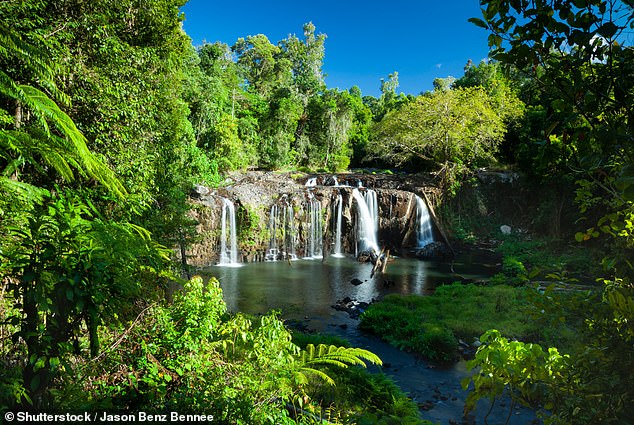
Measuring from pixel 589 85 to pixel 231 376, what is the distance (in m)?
3.28

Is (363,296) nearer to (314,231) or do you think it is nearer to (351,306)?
(351,306)

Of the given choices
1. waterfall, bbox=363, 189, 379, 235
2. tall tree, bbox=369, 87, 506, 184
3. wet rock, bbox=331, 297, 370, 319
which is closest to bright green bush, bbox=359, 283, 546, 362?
wet rock, bbox=331, 297, 370, 319

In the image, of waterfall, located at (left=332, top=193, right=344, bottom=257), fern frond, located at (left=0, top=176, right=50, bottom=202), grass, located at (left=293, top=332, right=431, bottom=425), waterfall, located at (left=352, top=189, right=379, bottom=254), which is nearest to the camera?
fern frond, located at (left=0, top=176, right=50, bottom=202)

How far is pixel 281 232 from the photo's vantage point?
61.7ft

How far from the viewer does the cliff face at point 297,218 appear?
17.2m

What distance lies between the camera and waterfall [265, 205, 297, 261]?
730 inches

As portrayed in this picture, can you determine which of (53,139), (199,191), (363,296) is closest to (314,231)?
(199,191)

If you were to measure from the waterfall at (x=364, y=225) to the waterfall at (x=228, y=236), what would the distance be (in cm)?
688

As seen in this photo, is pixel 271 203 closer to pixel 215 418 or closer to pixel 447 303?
pixel 447 303

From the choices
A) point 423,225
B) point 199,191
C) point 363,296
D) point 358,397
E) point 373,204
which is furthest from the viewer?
point 423,225

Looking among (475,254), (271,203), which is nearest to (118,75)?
(271,203)

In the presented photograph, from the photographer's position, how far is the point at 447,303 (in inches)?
411

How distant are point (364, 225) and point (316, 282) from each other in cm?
760

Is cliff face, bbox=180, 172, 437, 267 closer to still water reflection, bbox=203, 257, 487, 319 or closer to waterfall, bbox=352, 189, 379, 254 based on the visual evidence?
waterfall, bbox=352, 189, 379, 254
